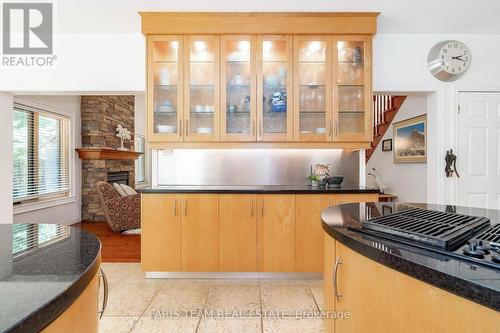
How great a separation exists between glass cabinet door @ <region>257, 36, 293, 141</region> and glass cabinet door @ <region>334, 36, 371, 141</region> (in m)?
0.48

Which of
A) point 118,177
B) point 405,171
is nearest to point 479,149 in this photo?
point 405,171

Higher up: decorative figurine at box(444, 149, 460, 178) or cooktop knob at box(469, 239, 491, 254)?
decorative figurine at box(444, 149, 460, 178)

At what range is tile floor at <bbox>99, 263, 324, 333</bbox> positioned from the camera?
1913mm

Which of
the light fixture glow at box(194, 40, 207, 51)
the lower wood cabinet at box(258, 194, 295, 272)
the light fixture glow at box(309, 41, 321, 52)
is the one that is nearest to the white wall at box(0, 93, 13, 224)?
the light fixture glow at box(194, 40, 207, 51)

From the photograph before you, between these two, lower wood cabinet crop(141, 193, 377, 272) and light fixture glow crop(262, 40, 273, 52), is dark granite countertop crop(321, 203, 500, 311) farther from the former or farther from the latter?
light fixture glow crop(262, 40, 273, 52)

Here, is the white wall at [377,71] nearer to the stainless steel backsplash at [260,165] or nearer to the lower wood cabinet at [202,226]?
the stainless steel backsplash at [260,165]

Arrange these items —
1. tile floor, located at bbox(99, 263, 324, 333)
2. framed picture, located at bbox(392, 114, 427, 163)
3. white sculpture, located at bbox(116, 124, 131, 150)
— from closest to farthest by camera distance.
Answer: tile floor, located at bbox(99, 263, 324, 333) → framed picture, located at bbox(392, 114, 427, 163) → white sculpture, located at bbox(116, 124, 131, 150)

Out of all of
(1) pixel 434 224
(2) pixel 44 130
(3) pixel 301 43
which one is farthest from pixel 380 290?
(2) pixel 44 130

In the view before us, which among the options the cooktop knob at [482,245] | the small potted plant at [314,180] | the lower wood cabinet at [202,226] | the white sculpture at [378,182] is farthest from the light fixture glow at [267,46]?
the white sculpture at [378,182]

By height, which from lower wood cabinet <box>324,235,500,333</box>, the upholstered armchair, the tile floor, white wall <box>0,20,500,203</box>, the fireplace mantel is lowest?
the tile floor

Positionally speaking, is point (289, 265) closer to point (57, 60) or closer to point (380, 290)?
point (380, 290)

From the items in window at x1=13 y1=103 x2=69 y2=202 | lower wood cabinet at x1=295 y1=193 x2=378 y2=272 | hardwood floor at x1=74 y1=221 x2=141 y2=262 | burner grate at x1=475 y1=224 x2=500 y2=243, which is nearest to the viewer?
burner grate at x1=475 y1=224 x2=500 y2=243

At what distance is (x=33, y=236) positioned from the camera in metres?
0.98

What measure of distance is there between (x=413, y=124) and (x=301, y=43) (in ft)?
7.70
